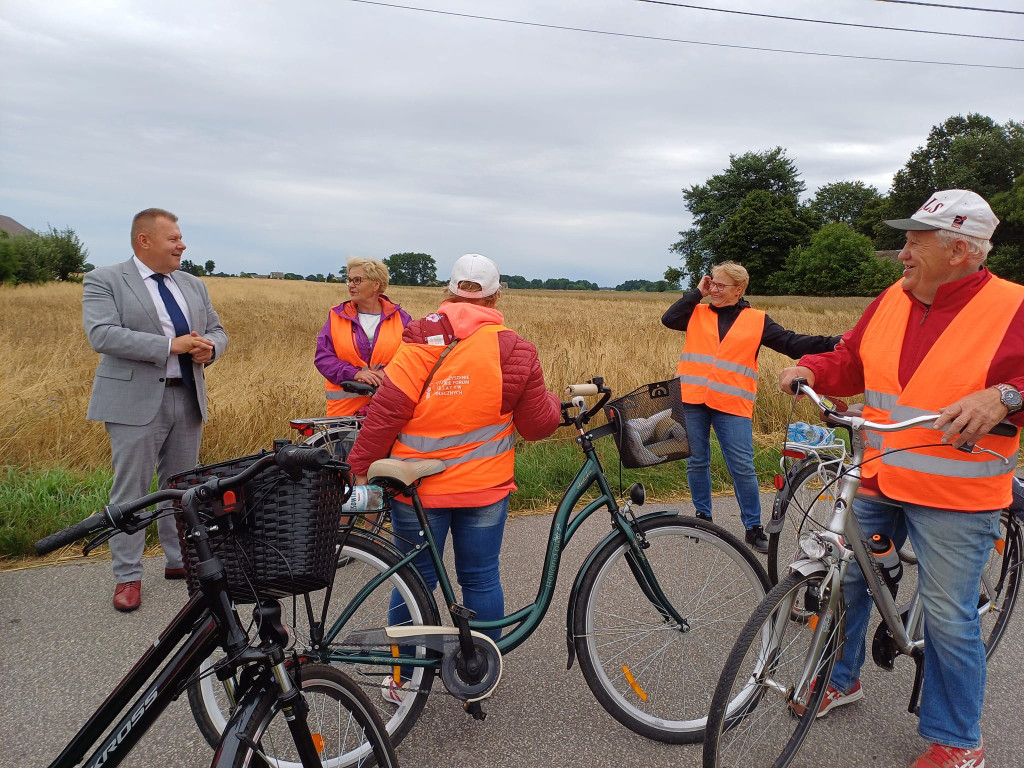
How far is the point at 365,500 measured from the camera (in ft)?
8.09

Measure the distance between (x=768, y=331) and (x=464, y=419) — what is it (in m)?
2.94

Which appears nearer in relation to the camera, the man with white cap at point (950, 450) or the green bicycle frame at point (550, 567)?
the man with white cap at point (950, 450)

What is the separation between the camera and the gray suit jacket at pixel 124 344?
149 inches

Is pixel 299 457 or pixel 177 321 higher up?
pixel 177 321

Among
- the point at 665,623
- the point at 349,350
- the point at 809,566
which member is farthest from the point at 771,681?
the point at 349,350

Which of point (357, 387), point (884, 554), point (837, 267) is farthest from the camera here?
point (837, 267)

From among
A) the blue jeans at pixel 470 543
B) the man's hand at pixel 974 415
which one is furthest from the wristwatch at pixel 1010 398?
the blue jeans at pixel 470 543

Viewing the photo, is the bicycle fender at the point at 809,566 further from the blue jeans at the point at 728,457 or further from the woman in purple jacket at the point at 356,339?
the woman in purple jacket at the point at 356,339

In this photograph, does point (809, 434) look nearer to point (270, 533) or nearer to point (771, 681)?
point (771, 681)

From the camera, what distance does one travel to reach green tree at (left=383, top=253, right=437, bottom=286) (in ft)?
244

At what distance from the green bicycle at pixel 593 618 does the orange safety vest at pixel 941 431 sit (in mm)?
704

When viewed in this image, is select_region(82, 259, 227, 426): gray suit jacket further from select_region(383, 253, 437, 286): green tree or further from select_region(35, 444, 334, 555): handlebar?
select_region(383, 253, 437, 286): green tree

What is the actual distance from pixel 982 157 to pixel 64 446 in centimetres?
6092

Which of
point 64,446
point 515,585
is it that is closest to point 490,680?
point 515,585
